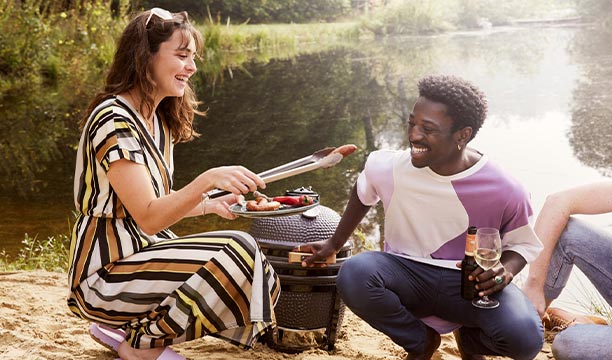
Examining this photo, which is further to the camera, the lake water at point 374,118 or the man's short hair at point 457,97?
the lake water at point 374,118

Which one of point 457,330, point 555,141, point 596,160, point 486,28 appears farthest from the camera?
point 486,28

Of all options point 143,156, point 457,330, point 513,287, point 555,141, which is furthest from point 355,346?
point 555,141

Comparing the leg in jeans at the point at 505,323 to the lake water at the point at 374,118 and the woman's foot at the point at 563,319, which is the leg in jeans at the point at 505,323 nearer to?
the woman's foot at the point at 563,319

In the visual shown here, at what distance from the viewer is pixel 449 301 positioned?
2893 millimetres

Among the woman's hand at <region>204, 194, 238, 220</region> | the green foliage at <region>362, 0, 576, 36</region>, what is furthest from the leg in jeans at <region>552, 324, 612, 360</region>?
the green foliage at <region>362, 0, 576, 36</region>

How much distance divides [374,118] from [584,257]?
27.5 feet

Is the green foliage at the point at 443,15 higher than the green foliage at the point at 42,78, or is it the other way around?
the green foliage at the point at 443,15

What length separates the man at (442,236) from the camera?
2.87 meters

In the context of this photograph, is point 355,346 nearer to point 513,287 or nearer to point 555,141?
point 513,287

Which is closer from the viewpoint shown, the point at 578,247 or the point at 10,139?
the point at 578,247

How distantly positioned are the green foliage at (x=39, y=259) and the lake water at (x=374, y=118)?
0.93ft

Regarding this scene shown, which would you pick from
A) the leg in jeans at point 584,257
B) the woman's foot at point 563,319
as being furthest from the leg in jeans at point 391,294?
the woman's foot at point 563,319

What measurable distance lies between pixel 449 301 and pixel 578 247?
0.56m

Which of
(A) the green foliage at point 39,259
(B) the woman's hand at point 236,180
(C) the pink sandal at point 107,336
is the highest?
(B) the woman's hand at point 236,180
